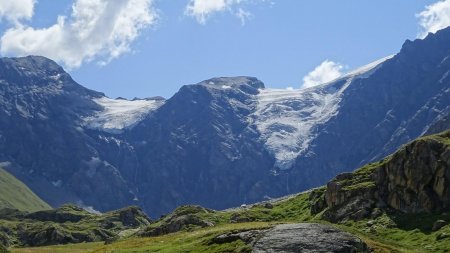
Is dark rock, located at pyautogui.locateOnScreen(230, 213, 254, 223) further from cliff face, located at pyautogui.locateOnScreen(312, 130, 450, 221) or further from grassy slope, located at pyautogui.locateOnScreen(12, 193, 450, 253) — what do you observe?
cliff face, located at pyautogui.locateOnScreen(312, 130, 450, 221)

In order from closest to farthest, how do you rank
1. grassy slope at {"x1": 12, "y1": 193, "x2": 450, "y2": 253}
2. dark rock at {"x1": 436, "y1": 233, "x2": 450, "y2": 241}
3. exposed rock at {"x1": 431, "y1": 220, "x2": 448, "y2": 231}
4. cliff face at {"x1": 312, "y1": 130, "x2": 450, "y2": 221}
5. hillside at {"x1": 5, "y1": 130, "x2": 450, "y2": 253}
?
hillside at {"x1": 5, "y1": 130, "x2": 450, "y2": 253} → grassy slope at {"x1": 12, "y1": 193, "x2": 450, "y2": 253} → dark rock at {"x1": 436, "y1": 233, "x2": 450, "y2": 241} → exposed rock at {"x1": 431, "y1": 220, "x2": 448, "y2": 231} → cliff face at {"x1": 312, "y1": 130, "x2": 450, "y2": 221}

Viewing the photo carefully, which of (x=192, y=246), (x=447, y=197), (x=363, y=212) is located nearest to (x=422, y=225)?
(x=447, y=197)

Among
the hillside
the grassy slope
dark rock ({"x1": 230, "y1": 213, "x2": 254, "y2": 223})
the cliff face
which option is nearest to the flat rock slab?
the hillside

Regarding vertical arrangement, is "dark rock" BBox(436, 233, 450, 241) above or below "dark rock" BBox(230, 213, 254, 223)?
below

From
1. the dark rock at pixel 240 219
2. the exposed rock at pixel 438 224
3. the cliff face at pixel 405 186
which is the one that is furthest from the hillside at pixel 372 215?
the dark rock at pixel 240 219

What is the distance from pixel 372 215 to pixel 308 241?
A: 58441mm

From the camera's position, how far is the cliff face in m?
89.5

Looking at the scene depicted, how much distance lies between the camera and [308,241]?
38.6 metres

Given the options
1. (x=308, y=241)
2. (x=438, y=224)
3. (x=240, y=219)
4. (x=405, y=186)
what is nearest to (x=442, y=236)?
(x=438, y=224)

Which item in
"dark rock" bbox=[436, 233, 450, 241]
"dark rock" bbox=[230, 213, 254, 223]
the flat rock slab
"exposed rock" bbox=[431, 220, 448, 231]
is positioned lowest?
"dark rock" bbox=[436, 233, 450, 241]

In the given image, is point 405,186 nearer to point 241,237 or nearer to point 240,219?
point 240,219

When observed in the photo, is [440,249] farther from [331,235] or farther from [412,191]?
[331,235]

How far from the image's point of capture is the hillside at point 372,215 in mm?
42500

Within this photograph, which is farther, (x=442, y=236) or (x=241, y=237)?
(x=442, y=236)
